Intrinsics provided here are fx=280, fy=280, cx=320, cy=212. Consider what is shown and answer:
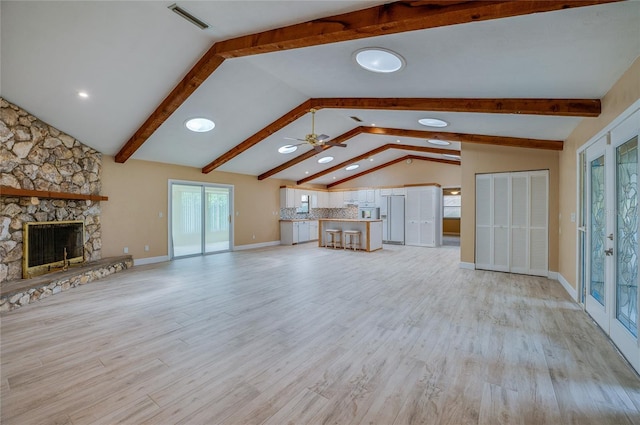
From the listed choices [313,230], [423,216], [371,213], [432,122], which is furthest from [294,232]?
[432,122]

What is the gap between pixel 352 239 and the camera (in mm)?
8711

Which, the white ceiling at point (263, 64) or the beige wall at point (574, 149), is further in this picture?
the beige wall at point (574, 149)

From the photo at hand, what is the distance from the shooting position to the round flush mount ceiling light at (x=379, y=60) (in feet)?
9.65

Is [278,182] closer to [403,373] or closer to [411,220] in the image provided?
[411,220]

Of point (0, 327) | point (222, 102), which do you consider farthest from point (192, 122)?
point (0, 327)

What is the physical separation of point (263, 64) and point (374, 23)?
2.19 metres

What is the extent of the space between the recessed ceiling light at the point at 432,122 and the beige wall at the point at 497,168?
1.16 m

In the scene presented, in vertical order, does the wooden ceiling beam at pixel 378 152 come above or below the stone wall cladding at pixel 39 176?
above

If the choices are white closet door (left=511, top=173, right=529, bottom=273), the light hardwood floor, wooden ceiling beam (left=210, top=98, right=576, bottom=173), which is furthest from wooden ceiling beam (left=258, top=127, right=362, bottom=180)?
the light hardwood floor

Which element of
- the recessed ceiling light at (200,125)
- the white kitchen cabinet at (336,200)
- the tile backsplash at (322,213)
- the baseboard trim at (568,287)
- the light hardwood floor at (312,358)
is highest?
the recessed ceiling light at (200,125)

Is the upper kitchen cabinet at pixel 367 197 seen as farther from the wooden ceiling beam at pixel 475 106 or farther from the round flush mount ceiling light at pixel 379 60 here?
the round flush mount ceiling light at pixel 379 60

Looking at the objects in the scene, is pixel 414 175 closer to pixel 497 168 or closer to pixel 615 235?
pixel 497 168

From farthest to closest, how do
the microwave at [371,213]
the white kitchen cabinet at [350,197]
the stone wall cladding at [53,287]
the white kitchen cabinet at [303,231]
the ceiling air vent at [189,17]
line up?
the white kitchen cabinet at [350,197] < the microwave at [371,213] < the white kitchen cabinet at [303,231] < the stone wall cladding at [53,287] < the ceiling air vent at [189,17]

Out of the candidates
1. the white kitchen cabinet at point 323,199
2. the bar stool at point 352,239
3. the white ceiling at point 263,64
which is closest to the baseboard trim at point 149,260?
the white ceiling at point 263,64
